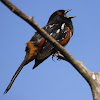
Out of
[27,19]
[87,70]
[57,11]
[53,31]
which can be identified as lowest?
[27,19]

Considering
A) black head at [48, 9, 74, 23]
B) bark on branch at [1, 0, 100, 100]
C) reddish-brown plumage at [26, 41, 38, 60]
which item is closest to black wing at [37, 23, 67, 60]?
reddish-brown plumage at [26, 41, 38, 60]

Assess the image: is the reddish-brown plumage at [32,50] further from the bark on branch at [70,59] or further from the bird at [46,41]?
the bark on branch at [70,59]

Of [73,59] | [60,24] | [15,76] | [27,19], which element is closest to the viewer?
[27,19]

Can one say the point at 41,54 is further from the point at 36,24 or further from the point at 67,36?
the point at 36,24

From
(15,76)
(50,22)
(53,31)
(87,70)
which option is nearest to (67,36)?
(53,31)

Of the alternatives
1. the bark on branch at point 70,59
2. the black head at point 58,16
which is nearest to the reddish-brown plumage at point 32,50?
the black head at point 58,16

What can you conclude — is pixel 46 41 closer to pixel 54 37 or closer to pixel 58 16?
pixel 54 37
